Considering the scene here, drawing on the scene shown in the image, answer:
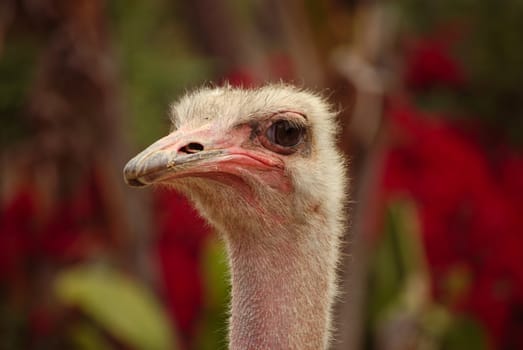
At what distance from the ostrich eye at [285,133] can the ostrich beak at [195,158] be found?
0.04m

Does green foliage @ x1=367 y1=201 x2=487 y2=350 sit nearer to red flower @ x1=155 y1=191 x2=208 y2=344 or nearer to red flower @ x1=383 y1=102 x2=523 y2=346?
red flower @ x1=383 y1=102 x2=523 y2=346

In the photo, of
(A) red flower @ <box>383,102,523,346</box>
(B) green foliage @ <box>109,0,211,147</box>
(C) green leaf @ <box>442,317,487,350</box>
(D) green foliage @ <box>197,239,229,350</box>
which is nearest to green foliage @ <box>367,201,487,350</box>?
(C) green leaf @ <box>442,317,487,350</box>

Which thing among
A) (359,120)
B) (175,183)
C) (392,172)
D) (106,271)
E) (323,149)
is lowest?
(175,183)

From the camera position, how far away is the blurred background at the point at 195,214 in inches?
146

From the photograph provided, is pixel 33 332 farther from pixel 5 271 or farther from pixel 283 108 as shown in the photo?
pixel 283 108

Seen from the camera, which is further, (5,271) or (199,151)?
(5,271)

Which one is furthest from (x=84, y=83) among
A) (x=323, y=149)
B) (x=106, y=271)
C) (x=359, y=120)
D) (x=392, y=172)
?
(x=323, y=149)

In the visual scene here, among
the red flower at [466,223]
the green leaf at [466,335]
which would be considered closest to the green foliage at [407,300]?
the green leaf at [466,335]

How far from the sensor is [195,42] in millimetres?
7238

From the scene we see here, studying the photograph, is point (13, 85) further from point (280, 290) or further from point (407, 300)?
point (280, 290)

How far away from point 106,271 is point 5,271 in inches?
29.5

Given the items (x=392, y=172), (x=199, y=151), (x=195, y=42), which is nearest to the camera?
(x=199, y=151)

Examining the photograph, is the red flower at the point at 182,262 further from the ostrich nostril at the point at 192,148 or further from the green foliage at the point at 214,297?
the ostrich nostril at the point at 192,148

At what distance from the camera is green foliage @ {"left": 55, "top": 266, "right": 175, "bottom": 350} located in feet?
12.4
